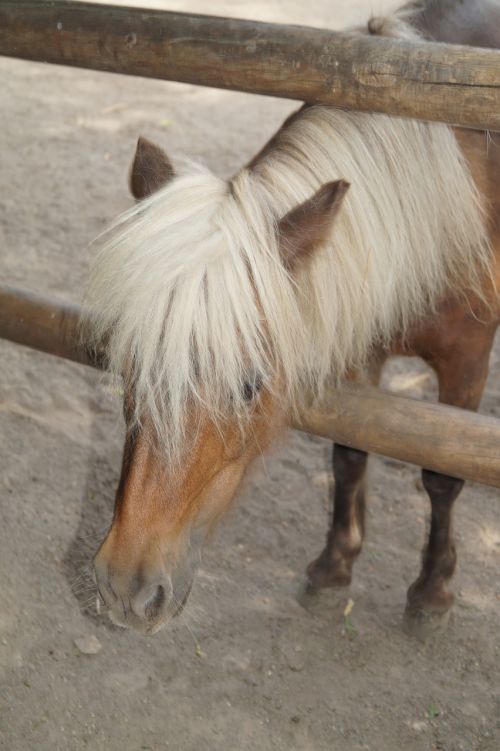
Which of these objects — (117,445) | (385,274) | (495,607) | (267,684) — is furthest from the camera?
(117,445)

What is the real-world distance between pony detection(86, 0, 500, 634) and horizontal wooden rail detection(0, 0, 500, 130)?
7.0 inches

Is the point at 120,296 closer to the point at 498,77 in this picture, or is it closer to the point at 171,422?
the point at 171,422

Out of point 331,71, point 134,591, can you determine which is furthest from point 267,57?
point 134,591

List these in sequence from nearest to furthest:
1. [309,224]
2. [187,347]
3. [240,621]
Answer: [187,347], [309,224], [240,621]

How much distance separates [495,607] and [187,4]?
8.89 meters

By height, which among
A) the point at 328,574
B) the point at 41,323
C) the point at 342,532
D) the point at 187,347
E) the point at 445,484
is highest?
the point at 187,347

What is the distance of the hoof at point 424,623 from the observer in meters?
3.15

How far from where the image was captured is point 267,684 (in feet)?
9.50

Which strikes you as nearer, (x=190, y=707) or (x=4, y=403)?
(x=190, y=707)

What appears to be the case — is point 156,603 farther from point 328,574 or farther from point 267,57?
point 328,574

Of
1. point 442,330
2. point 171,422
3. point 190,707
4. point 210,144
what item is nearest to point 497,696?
point 190,707

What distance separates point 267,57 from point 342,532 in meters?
1.83

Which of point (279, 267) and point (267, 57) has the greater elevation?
point (267, 57)

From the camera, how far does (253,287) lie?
194cm
